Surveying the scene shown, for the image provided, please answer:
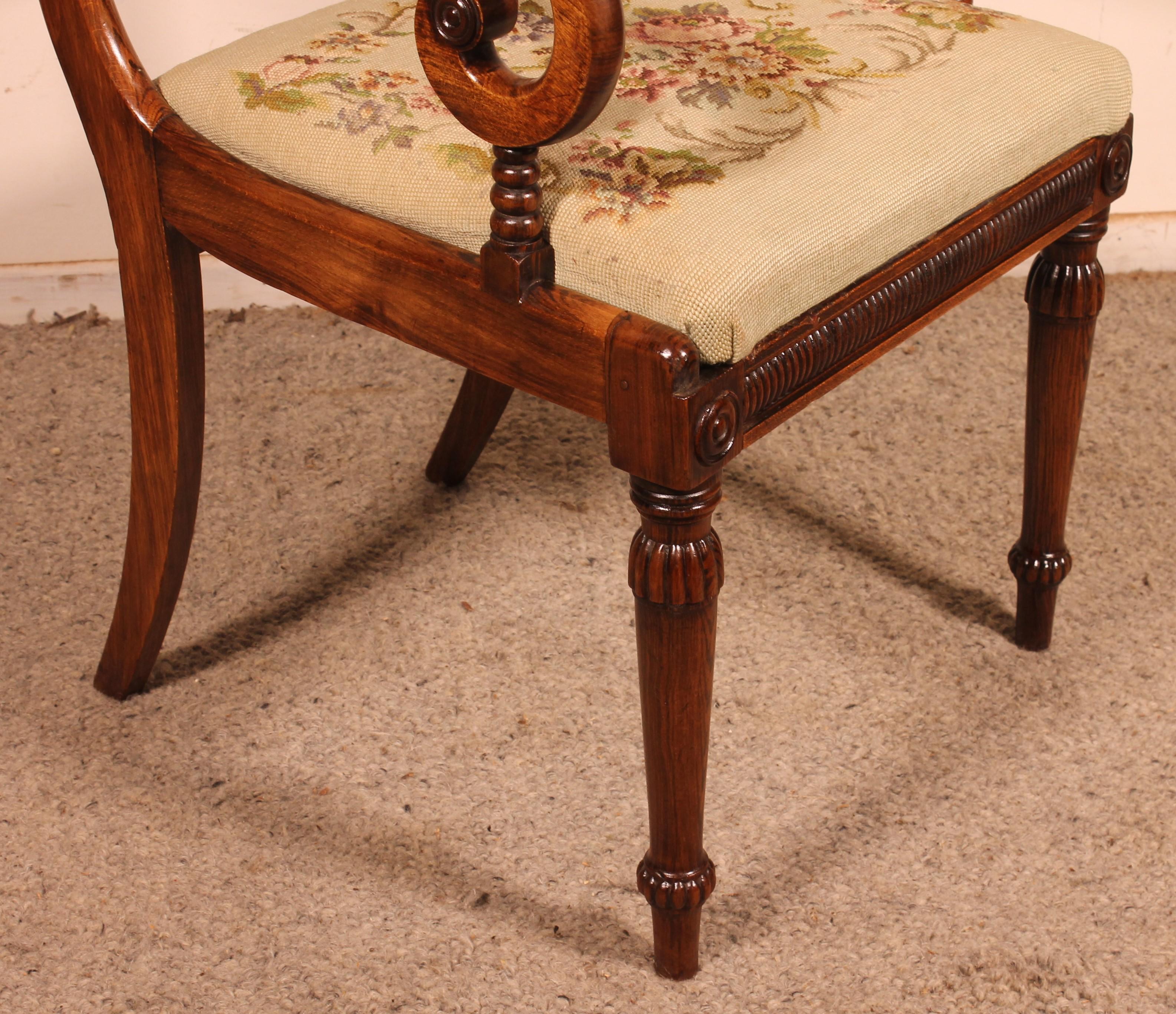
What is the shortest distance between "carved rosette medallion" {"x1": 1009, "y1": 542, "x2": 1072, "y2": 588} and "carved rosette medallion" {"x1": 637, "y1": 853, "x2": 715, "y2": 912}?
45 centimetres

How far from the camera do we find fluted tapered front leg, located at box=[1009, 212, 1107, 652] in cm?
109

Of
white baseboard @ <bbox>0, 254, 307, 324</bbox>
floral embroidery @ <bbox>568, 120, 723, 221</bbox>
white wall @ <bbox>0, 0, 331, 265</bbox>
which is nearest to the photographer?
floral embroidery @ <bbox>568, 120, 723, 221</bbox>

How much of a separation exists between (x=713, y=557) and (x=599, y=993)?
1.17 ft

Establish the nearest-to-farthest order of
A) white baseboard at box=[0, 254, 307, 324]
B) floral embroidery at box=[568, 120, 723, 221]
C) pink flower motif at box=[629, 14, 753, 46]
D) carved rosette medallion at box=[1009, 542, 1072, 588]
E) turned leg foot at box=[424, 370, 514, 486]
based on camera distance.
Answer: floral embroidery at box=[568, 120, 723, 221] < pink flower motif at box=[629, 14, 753, 46] < carved rosette medallion at box=[1009, 542, 1072, 588] < turned leg foot at box=[424, 370, 514, 486] < white baseboard at box=[0, 254, 307, 324]

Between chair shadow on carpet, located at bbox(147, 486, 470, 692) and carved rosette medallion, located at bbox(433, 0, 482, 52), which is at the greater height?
carved rosette medallion, located at bbox(433, 0, 482, 52)

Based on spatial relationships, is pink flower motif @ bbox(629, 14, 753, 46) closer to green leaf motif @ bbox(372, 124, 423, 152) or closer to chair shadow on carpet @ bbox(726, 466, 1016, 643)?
green leaf motif @ bbox(372, 124, 423, 152)

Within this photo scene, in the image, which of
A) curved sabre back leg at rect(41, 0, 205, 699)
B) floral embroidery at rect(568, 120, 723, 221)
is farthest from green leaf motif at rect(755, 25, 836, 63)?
curved sabre back leg at rect(41, 0, 205, 699)

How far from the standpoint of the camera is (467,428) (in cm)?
143

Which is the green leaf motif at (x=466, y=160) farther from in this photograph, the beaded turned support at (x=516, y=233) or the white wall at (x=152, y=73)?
the white wall at (x=152, y=73)

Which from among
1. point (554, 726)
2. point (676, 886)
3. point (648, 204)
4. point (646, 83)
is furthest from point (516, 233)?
point (554, 726)

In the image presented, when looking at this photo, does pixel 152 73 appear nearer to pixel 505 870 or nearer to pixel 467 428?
pixel 467 428

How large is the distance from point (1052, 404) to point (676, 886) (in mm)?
504

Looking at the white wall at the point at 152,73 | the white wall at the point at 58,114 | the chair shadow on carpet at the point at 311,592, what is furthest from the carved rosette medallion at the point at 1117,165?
the white wall at the point at 58,114

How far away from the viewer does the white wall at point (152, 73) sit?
1.75m
